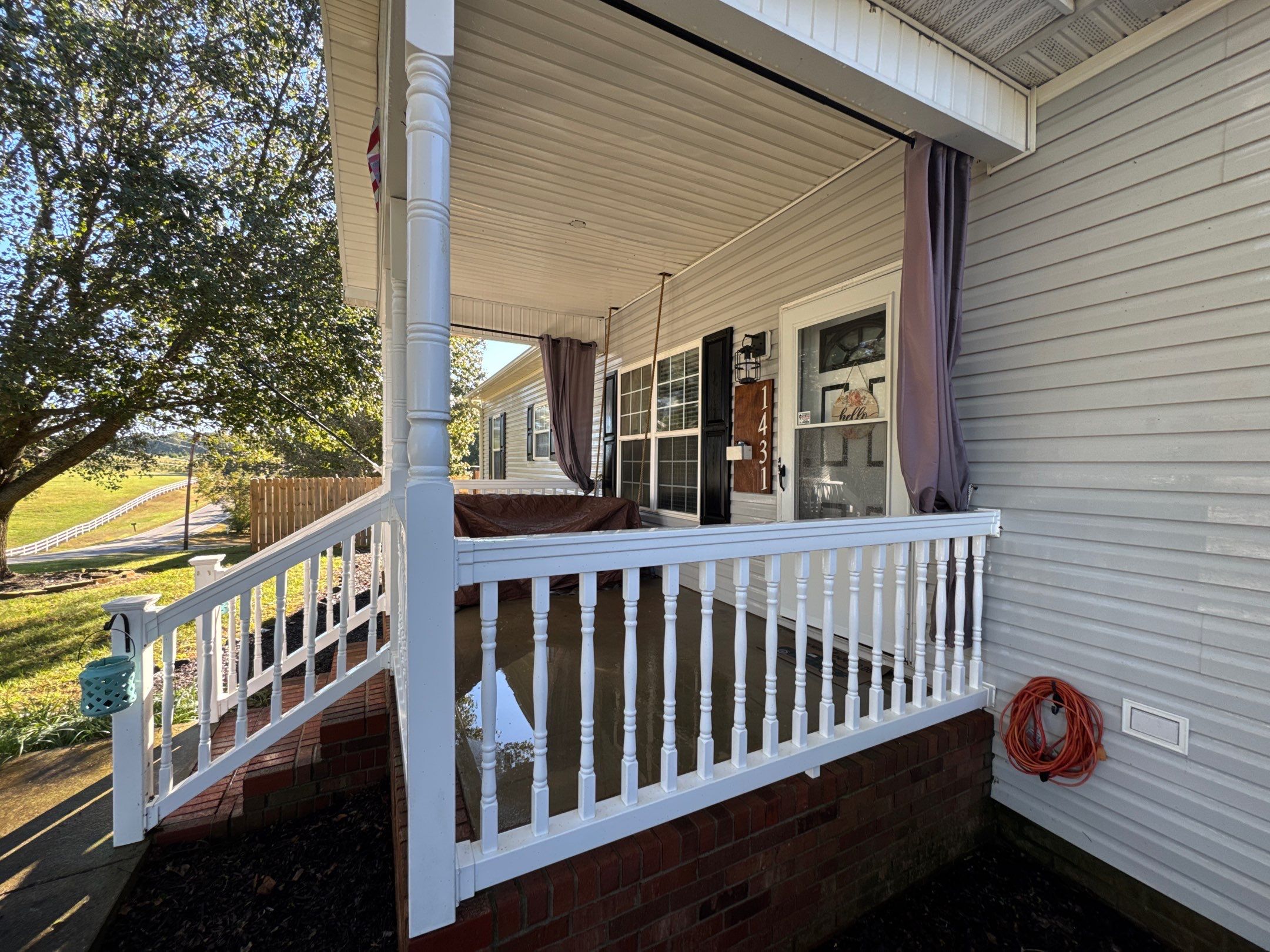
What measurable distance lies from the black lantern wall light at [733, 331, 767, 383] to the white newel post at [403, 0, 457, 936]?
2.82 metres

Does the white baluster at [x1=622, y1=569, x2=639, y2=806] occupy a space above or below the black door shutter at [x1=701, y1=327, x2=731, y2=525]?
below

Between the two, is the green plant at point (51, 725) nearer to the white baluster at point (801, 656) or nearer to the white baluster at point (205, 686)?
the white baluster at point (205, 686)

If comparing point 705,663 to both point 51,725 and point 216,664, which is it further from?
point 51,725

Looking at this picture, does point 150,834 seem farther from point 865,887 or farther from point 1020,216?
point 1020,216

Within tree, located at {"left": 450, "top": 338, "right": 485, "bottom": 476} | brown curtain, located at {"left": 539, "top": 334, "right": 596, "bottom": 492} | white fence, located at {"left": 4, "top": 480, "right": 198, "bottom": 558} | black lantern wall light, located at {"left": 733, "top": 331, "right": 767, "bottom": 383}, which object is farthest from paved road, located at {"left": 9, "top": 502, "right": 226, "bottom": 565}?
black lantern wall light, located at {"left": 733, "top": 331, "right": 767, "bottom": 383}

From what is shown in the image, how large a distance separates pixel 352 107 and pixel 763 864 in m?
3.72

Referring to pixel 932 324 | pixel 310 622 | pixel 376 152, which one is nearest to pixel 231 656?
pixel 310 622

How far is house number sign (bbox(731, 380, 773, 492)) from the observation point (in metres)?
3.65

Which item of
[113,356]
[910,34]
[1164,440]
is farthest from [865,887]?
[113,356]

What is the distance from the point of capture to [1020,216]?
7.51ft

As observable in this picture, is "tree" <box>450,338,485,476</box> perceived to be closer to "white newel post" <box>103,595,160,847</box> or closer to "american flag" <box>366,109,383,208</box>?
"american flag" <box>366,109,383,208</box>

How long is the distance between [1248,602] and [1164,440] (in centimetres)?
57

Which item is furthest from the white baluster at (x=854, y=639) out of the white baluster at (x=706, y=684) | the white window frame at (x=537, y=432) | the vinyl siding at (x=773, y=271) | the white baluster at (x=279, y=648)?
the white window frame at (x=537, y=432)

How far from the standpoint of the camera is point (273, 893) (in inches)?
75.3
